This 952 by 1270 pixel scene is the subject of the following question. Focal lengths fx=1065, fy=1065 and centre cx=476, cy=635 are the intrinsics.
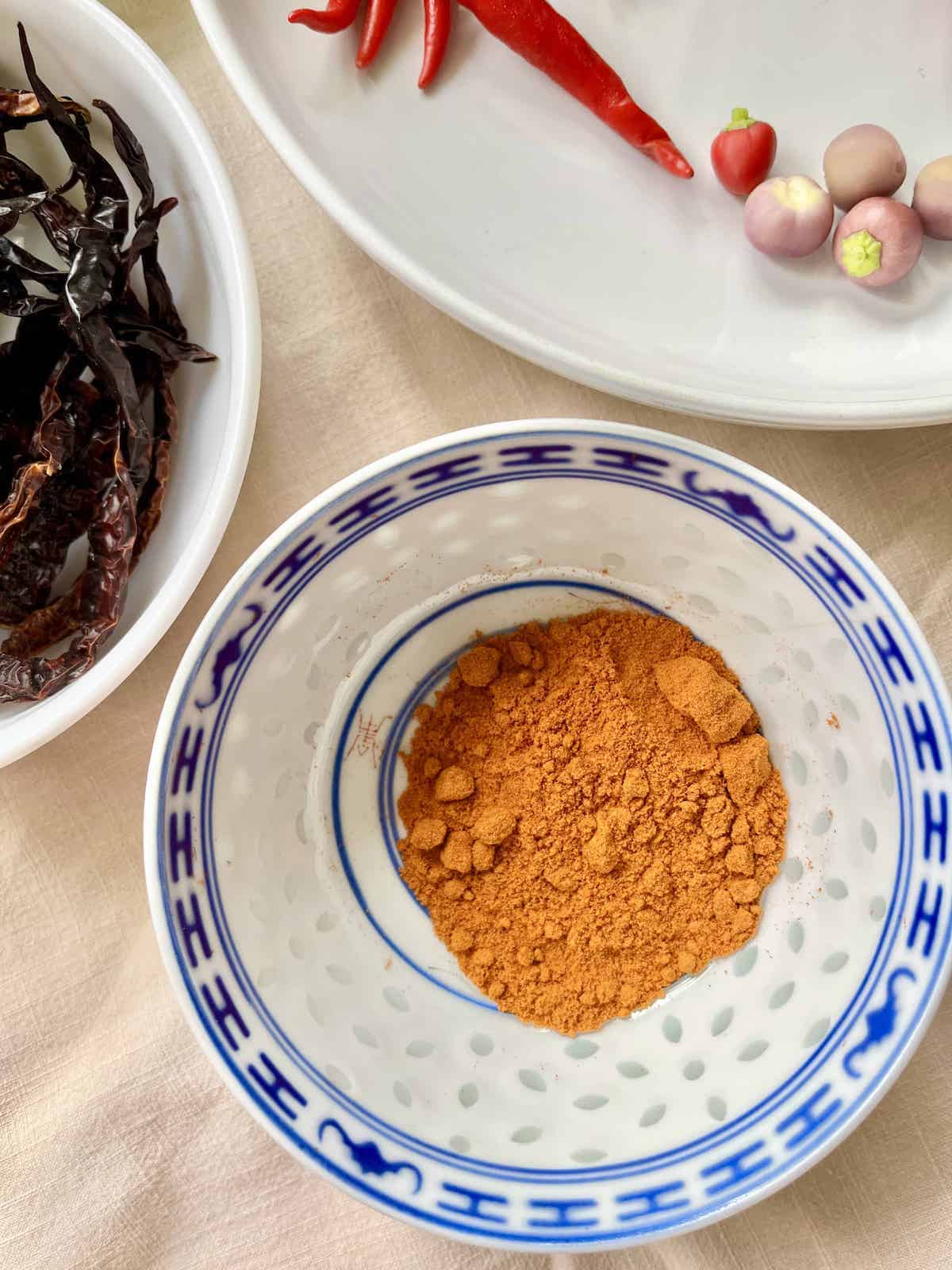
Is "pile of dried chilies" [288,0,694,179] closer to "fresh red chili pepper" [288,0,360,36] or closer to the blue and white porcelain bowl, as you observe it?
"fresh red chili pepper" [288,0,360,36]

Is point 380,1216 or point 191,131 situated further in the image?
point 380,1216

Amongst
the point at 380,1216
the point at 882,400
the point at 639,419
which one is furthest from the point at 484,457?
the point at 380,1216

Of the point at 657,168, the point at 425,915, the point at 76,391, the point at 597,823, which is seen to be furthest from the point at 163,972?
the point at 657,168

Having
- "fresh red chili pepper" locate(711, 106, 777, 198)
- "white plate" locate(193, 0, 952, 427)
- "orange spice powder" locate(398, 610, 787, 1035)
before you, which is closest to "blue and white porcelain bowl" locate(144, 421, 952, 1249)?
"orange spice powder" locate(398, 610, 787, 1035)

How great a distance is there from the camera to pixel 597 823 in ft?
3.26

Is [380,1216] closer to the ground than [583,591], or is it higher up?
closer to the ground

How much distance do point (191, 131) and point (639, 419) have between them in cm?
47

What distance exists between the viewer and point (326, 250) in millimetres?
1019

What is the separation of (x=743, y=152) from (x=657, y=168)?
0.08 meters

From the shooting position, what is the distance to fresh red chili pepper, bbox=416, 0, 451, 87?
0.92 metres

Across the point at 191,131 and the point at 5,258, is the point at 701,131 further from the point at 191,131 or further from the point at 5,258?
the point at 5,258

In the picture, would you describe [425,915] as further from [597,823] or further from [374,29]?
[374,29]

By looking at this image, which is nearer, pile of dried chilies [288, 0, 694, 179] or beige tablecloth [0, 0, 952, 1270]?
pile of dried chilies [288, 0, 694, 179]

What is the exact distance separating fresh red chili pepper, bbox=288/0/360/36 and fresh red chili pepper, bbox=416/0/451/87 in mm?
63
